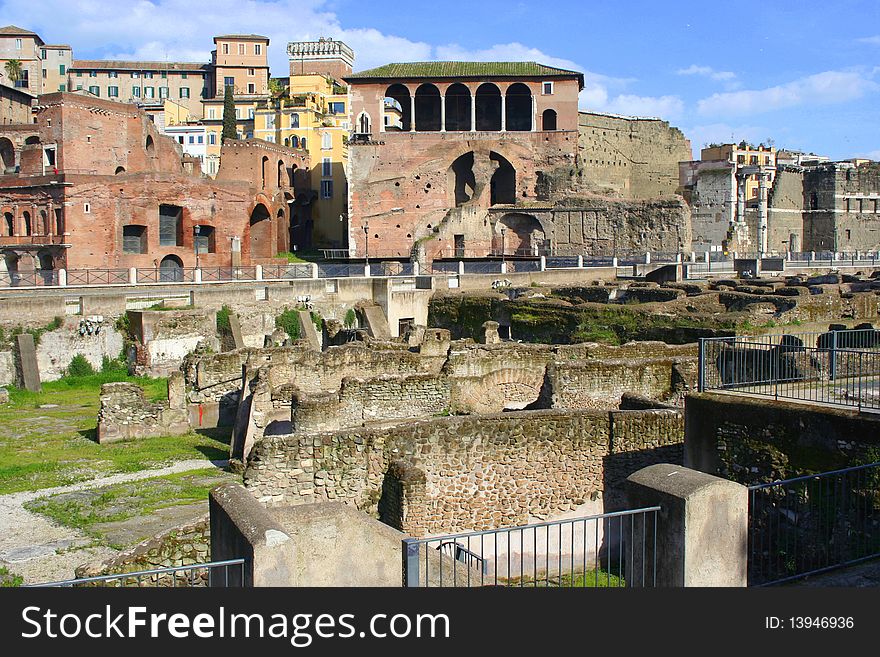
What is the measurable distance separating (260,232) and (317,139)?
14.6 meters

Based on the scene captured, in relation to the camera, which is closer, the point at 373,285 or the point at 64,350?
the point at 64,350

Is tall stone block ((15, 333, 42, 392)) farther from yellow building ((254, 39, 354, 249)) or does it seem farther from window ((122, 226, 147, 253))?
yellow building ((254, 39, 354, 249))

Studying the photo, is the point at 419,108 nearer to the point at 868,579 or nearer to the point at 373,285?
the point at 373,285

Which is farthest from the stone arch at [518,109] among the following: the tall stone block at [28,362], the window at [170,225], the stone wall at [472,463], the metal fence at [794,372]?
the stone wall at [472,463]

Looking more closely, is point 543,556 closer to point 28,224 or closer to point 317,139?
point 28,224

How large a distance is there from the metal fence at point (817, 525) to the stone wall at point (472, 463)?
248 centimetres

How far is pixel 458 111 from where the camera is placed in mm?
63031

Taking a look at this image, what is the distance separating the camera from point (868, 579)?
632 centimetres

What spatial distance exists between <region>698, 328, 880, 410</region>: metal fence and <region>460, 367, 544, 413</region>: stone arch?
3927 millimetres

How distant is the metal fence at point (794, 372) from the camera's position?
9.59 metres

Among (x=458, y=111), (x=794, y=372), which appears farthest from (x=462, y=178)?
(x=794, y=372)

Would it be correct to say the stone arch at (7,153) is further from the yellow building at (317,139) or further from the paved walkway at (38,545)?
the paved walkway at (38,545)

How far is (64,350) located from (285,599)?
24850 mm

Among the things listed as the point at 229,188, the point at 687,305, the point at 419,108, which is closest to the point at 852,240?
the point at 419,108
